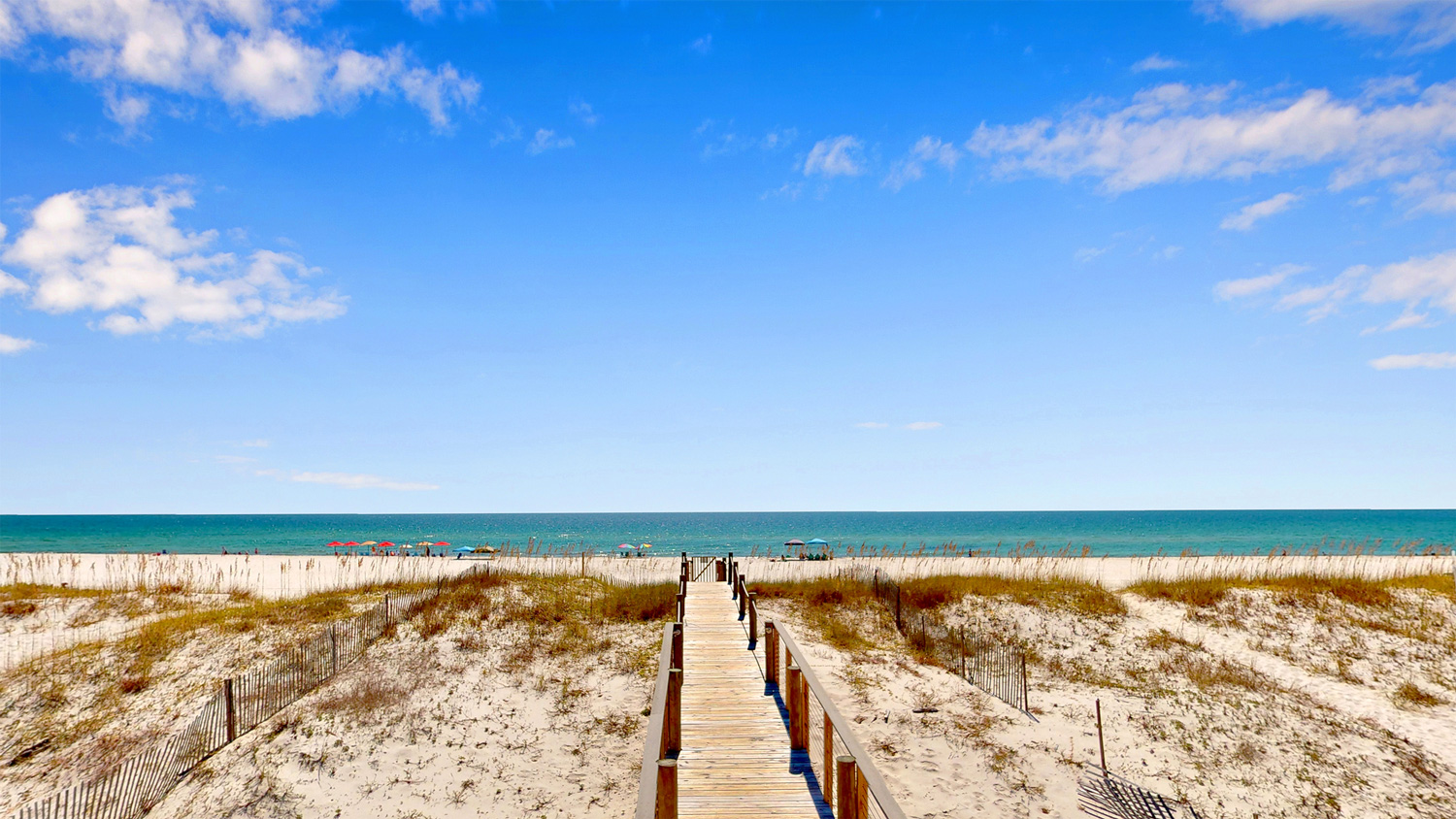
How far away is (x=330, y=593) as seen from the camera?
29562mm

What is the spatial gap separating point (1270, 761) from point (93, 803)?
907 inches

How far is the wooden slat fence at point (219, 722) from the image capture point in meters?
12.9

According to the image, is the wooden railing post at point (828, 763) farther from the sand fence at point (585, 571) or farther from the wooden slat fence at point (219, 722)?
the sand fence at point (585, 571)

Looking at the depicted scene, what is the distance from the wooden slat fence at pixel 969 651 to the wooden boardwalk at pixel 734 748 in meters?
7.55

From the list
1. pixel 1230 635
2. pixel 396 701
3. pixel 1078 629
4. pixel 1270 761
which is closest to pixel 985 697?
pixel 1270 761

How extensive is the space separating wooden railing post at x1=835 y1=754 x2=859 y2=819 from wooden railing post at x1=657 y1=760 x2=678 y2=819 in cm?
182

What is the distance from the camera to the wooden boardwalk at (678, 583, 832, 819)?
30.7ft

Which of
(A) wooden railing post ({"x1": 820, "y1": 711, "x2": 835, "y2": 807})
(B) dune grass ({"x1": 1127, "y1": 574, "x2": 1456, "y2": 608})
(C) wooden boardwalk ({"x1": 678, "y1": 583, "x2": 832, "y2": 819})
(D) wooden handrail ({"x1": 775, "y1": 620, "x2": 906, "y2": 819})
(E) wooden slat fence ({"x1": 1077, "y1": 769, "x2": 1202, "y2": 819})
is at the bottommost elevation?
(E) wooden slat fence ({"x1": 1077, "y1": 769, "x2": 1202, "y2": 819})

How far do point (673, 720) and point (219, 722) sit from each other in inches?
483

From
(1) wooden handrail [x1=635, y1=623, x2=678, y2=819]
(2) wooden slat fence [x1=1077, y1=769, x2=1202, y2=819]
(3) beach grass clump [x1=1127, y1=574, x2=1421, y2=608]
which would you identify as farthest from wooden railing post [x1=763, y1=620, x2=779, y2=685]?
(3) beach grass clump [x1=1127, y1=574, x2=1421, y2=608]

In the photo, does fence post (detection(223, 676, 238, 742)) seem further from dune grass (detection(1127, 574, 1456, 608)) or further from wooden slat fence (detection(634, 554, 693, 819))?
dune grass (detection(1127, 574, 1456, 608))

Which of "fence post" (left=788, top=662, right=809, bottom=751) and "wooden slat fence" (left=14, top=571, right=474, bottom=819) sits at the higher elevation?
"fence post" (left=788, top=662, right=809, bottom=751)

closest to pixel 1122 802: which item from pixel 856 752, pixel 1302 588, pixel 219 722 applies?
pixel 856 752

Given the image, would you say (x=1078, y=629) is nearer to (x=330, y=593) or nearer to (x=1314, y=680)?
(x=1314, y=680)
